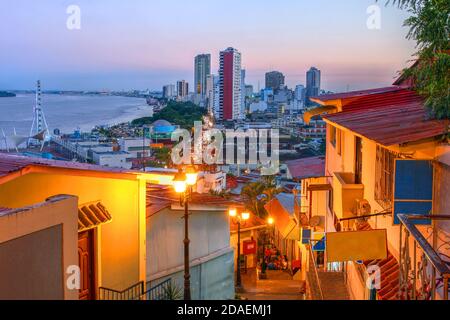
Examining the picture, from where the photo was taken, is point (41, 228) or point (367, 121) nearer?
point (41, 228)

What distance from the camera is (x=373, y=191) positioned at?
9820 mm

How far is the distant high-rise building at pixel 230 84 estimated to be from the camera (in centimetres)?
13375

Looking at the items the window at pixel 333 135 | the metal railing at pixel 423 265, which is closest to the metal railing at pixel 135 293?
the metal railing at pixel 423 265

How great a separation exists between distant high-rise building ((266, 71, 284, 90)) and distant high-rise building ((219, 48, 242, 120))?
22043mm

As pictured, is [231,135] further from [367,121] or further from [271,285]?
[367,121]

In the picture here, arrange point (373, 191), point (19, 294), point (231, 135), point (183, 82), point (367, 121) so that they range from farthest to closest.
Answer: point (183, 82) → point (231, 135) → point (373, 191) → point (367, 121) → point (19, 294)

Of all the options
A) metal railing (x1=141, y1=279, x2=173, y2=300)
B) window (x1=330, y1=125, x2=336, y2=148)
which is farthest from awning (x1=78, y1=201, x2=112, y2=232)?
window (x1=330, y1=125, x2=336, y2=148)

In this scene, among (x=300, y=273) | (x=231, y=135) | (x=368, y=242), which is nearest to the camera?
(x=368, y=242)

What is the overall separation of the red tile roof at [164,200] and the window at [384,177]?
4198 millimetres

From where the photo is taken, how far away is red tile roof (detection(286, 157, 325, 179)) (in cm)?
1758

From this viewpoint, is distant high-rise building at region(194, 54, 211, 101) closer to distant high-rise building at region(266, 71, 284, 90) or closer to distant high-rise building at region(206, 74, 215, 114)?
distant high-rise building at region(206, 74, 215, 114)

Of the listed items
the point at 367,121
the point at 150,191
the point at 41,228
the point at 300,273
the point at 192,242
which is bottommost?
the point at 300,273

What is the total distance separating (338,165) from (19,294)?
1126cm

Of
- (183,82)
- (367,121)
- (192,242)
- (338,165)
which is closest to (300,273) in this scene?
(338,165)
